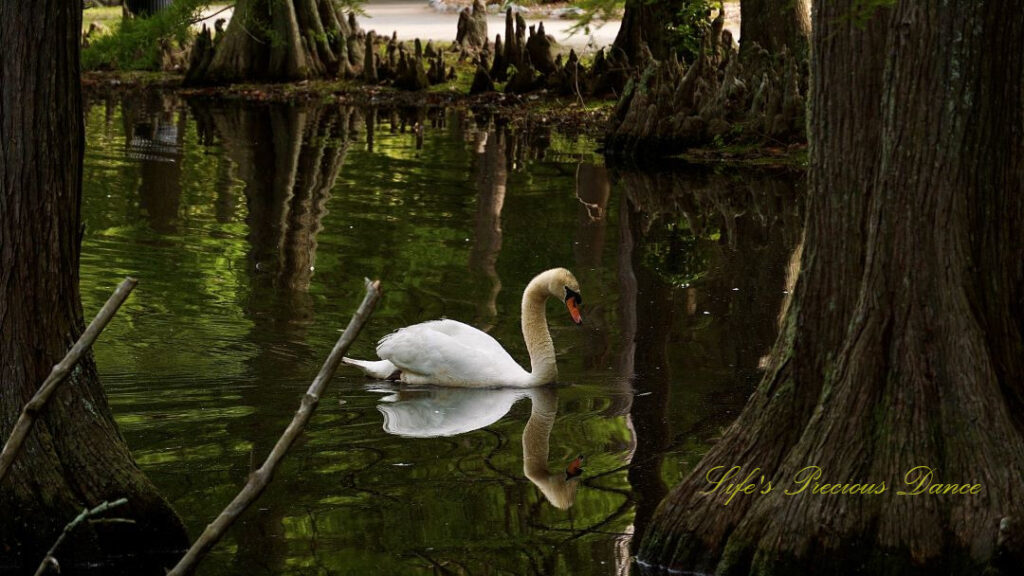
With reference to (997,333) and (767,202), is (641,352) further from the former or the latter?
(767,202)

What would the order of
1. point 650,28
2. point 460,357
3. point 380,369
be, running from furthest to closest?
point 650,28
point 380,369
point 460,357

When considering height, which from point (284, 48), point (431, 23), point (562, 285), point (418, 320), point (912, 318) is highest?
point (431, 23)

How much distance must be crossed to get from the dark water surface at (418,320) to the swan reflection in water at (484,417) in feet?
0.08

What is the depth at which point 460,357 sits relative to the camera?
956 cm

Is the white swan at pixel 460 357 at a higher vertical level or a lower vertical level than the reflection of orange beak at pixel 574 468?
higher

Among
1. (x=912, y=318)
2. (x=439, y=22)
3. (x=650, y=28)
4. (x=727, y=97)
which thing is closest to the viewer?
(x=912, y=318)

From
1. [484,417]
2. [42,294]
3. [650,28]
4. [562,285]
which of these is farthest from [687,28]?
[42,294]

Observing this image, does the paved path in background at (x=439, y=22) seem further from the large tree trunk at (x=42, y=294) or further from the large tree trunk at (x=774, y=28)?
the large tree trunk at (x=42, y=294)

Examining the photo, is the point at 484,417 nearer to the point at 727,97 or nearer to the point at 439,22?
the point at 727,97

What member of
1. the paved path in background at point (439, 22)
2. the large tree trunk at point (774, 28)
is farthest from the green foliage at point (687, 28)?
the paved path in background at point (439, 22)

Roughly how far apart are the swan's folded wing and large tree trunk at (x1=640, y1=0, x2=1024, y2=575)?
12.0ft

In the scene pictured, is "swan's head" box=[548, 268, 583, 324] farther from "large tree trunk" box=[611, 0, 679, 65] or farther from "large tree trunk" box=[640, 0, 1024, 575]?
"large tree trunk" box=[611, 0, 679, 65]

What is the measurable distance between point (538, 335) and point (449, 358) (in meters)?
0.59

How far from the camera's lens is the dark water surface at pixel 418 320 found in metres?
6.83
